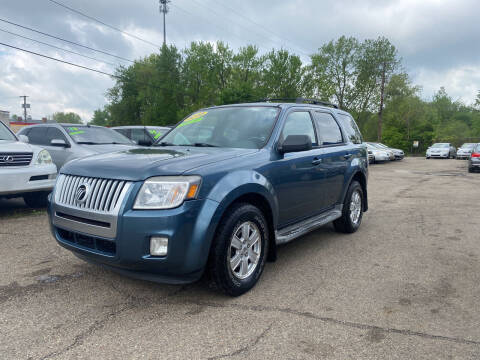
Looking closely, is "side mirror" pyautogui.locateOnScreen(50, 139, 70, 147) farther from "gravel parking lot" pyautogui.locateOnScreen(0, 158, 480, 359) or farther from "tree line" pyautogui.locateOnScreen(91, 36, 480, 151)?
"tree line" pyautogui.locateOnScreen(91, 36, 480, 151)

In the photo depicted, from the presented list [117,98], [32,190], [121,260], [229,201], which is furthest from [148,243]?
[117,98]

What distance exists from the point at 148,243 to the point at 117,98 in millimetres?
65077

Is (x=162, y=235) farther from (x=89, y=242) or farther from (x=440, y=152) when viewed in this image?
(x=440, y=152)

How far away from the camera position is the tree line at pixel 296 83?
Result: 45.9m

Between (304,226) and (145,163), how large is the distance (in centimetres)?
205

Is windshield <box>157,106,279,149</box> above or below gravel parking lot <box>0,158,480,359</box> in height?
above

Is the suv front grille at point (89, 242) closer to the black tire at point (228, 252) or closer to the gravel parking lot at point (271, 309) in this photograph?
the gravel parking lot at point (271, 309)

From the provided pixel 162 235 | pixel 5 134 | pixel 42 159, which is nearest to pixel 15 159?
pixel 42 159

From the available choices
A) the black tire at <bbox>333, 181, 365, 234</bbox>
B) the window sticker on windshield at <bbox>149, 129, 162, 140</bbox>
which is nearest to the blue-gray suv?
the black tire at <bbox>333, 181, 365, 234</bbox>

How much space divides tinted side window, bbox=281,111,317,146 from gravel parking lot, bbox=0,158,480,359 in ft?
4.83

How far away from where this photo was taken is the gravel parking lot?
245 cm

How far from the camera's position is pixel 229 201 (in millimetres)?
3023

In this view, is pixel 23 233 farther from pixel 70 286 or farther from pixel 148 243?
pixel 148 243

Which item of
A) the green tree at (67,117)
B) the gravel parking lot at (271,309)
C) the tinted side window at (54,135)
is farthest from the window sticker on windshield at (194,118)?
the green tree at (67,117)
